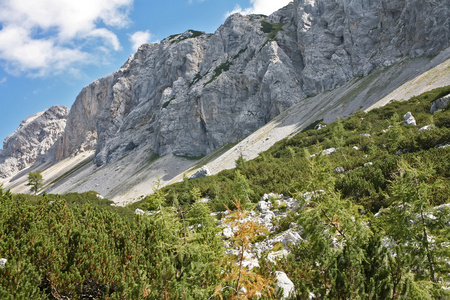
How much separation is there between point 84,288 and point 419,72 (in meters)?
61.0

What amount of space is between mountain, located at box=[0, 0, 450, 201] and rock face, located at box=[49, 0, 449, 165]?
0.33 m

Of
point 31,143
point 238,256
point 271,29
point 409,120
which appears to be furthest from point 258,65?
point 31,143

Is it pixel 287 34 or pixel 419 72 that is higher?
pixel 287 34

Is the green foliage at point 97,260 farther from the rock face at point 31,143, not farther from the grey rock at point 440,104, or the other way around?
the rock face at point 31,143

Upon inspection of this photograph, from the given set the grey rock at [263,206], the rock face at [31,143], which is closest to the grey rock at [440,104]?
the grey rock at [263,206]

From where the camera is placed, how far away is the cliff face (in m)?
62.8

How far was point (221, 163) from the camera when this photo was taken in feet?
→ 186

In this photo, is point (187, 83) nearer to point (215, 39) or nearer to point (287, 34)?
point (215, 39)

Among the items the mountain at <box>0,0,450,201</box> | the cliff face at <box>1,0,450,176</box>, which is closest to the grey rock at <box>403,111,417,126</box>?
the mountain at <box>0,0,450,201</box>

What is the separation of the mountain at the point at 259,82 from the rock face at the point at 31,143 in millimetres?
72753

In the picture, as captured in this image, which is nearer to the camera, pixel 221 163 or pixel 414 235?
pixel 414 235

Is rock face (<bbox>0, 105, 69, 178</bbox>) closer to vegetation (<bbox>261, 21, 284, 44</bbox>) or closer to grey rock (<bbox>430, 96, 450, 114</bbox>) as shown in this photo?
vegetation (<bbox>261, 21, 284, 44</bbox>)

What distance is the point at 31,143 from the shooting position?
626 ft

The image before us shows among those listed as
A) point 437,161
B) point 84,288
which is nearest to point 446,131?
point 437,161
